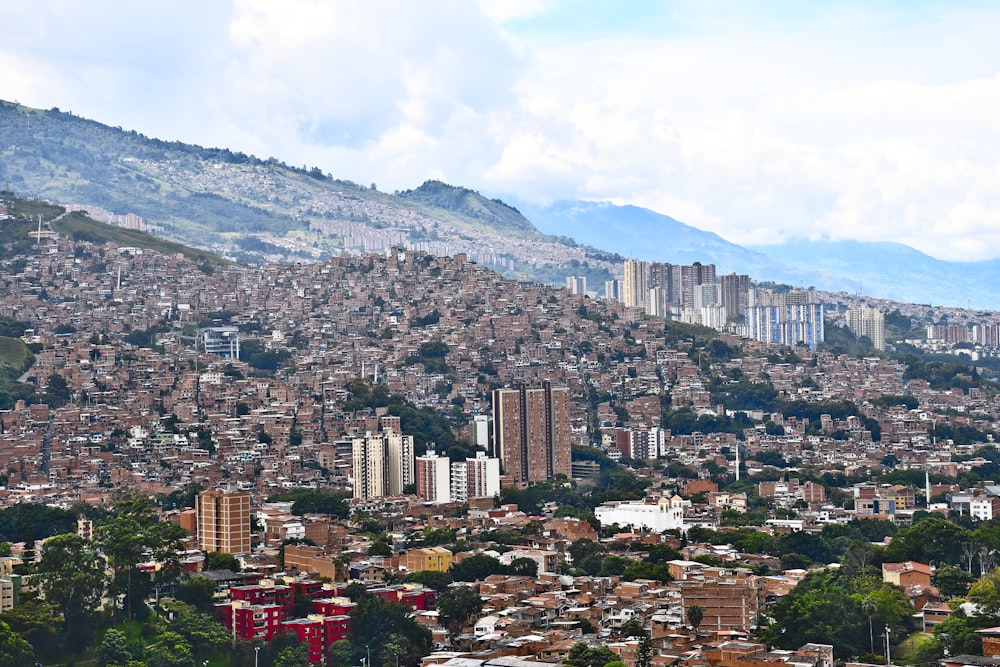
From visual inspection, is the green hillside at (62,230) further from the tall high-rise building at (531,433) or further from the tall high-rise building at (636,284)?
the tall high-rise building at (531,433)

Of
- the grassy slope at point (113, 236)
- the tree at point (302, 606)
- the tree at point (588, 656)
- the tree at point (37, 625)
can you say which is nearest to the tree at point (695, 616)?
the tree at point (588, 656)

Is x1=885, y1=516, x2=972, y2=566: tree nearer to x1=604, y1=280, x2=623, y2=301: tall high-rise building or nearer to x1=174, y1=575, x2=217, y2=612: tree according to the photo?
x1=174, y1=575, x2=217, y2=612: tree

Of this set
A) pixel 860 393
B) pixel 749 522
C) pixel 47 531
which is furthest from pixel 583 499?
pixel 860 393

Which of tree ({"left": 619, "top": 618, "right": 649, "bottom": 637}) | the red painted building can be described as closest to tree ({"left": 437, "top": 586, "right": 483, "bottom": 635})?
the red painted building

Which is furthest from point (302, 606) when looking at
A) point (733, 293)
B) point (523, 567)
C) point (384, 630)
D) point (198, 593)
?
point (733, 293)

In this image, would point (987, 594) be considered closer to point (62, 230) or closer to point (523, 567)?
point (523, 567)

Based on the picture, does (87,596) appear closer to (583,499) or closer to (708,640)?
(708,640)
